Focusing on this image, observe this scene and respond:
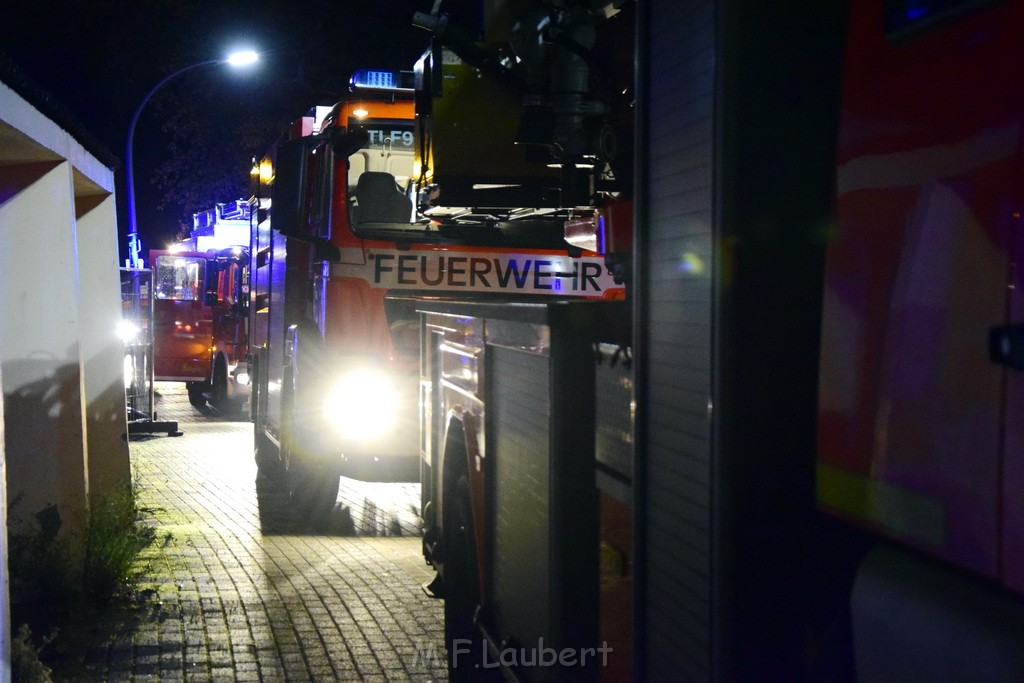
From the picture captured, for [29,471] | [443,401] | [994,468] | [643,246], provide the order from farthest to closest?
[29,471]
[443,401]
[643,246]
[994,468]

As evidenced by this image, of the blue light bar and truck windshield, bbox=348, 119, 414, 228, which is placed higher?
the blue light bar

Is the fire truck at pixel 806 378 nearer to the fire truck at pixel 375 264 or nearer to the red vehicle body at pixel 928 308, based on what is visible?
the red vehicle body at pixel 928 308

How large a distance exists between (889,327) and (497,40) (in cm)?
438

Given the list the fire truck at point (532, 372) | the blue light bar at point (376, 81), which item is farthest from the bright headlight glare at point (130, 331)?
the fire truck at point (532, 372)

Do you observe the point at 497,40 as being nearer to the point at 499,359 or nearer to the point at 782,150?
the point at 499,359

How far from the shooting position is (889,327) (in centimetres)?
223

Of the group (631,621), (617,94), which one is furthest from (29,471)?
(631,621)

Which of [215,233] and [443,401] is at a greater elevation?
[215,233]

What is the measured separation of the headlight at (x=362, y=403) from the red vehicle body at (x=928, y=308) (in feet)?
22.4

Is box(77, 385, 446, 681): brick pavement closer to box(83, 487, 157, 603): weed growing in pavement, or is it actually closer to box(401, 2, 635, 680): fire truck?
box(83, 487, 157, 603): weed growing in pavement

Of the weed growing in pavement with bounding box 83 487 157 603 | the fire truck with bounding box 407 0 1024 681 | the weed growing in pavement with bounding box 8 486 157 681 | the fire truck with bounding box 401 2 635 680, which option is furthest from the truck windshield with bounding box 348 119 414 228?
the fire truck with bounding box 407 0 1024 681

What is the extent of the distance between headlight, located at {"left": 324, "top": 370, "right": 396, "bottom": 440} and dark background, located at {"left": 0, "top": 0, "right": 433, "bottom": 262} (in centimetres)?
1697

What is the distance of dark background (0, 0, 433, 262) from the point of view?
27672mm

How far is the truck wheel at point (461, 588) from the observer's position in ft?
17.7
